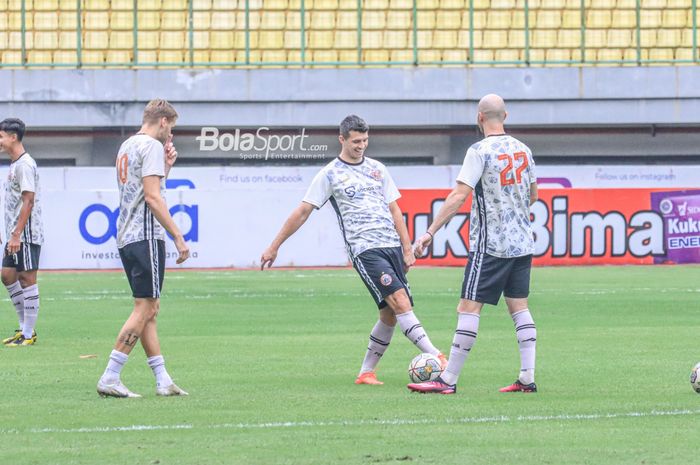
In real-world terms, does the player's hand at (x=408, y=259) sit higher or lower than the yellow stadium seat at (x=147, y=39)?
lower

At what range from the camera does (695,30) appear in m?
36.7

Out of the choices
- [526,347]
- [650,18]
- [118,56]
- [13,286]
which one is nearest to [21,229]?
[13,286]

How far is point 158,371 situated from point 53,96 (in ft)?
87.6

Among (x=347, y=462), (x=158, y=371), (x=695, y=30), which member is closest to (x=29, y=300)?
(x=158, y=371)

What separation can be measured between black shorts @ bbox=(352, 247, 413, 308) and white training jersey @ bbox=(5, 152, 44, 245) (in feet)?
13.4

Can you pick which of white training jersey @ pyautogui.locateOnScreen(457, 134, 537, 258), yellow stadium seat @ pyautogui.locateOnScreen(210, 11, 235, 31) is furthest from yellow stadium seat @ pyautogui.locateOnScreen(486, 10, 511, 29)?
white training jersey @ pyautogui.locateOnScreen(457, 134, 537, 258)

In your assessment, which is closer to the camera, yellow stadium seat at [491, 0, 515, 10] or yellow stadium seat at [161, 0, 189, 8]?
yellow stadium seat at [161, 0, 189, 8]

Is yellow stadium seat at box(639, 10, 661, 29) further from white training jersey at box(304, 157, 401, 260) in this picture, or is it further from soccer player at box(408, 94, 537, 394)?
soccer player at box(408, 94, 537, 394)

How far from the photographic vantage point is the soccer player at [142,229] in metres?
8.86

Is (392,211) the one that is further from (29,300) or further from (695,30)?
(695,30)

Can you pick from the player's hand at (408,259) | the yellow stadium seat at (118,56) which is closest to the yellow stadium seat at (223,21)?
the yellow stadium seat at (118,56)

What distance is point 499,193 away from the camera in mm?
9094

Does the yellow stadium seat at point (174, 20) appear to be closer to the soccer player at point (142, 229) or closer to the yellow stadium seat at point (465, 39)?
the yellow stadium seat at point (465, 39)

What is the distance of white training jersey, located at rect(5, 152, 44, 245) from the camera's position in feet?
41.9
